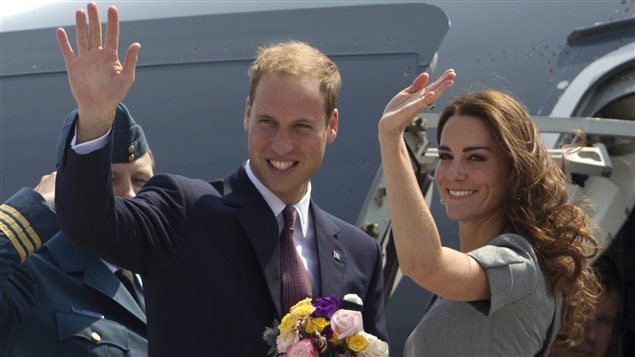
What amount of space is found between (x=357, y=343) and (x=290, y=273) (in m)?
0.29

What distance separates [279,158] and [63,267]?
34.8 inches

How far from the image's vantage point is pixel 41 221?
10.1ft

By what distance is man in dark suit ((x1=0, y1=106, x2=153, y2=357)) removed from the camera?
307 cm

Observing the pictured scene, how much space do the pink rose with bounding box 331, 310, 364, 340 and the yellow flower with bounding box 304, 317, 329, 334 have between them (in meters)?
0.02

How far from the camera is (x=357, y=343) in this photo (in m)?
2.54

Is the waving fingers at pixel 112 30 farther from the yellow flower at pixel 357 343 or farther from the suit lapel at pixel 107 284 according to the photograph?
the suit lapel at pixel 107 284

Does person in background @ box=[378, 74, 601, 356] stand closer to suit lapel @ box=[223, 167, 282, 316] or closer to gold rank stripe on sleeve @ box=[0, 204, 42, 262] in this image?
suit lapel @ box=[223, 167, 282, 316]

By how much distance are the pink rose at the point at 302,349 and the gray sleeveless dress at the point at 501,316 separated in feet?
0.84

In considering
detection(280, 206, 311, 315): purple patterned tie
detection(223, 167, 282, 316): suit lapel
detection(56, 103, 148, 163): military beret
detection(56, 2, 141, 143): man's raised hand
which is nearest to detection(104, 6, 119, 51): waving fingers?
detection(56, 2, 141, 143): man's raised hand

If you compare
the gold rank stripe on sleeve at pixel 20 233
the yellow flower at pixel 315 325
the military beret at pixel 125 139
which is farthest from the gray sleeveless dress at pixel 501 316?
the military beret at pixel 125 139

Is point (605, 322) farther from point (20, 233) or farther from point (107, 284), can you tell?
point (20, 233)

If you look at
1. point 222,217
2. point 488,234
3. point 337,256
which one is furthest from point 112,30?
A: point 488,234

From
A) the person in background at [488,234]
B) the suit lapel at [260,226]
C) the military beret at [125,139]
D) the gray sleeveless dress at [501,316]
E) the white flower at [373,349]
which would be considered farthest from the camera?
the military beret at [125,139]

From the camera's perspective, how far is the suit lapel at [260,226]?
106 inches
